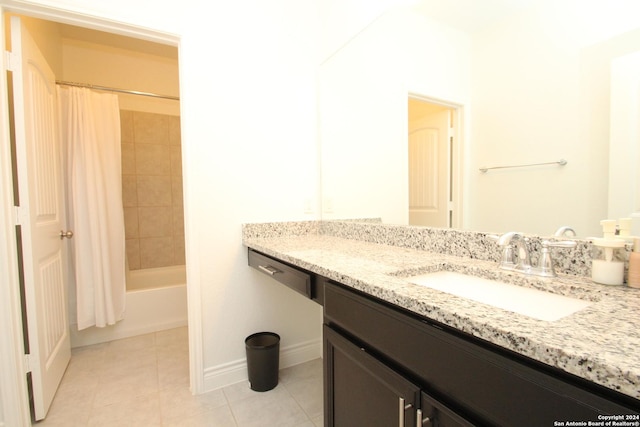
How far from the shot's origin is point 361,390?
896 millimetres

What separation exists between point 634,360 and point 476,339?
0.71 feet

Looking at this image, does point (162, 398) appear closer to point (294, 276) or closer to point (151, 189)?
point (294, 276)

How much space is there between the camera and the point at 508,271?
94cm

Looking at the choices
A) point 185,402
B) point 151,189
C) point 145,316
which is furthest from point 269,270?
point 151,189

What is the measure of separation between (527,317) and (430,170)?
0.90 metres

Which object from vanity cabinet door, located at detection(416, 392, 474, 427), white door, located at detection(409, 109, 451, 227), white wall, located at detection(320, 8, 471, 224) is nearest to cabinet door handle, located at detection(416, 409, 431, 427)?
vanity cabinet door, located at detection(416, 392, 474, 427)

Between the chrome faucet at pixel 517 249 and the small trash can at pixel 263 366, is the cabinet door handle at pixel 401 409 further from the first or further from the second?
the small trash can at pixel 263 366

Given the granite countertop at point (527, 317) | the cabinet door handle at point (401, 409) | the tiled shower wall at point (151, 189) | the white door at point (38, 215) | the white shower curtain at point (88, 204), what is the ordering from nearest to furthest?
the granite countertop at point (527, 317) → the cabinet door handle at point (401, 409) → the white door at point (38, 215) → the white shower curtain at point (88, 204) → the tiled shower wall at point (151, 189)

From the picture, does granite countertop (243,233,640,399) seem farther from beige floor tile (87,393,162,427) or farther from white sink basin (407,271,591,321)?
beige floor tile (87,393,162,427)

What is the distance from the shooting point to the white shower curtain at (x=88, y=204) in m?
2.23

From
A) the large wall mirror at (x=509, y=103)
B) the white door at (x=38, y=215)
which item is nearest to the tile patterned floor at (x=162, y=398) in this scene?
the white door at (x=38, y=215)

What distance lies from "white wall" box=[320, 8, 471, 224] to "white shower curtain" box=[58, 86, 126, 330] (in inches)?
68.2

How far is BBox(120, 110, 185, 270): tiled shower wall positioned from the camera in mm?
3031

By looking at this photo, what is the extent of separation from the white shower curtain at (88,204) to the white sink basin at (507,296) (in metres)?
2.34
